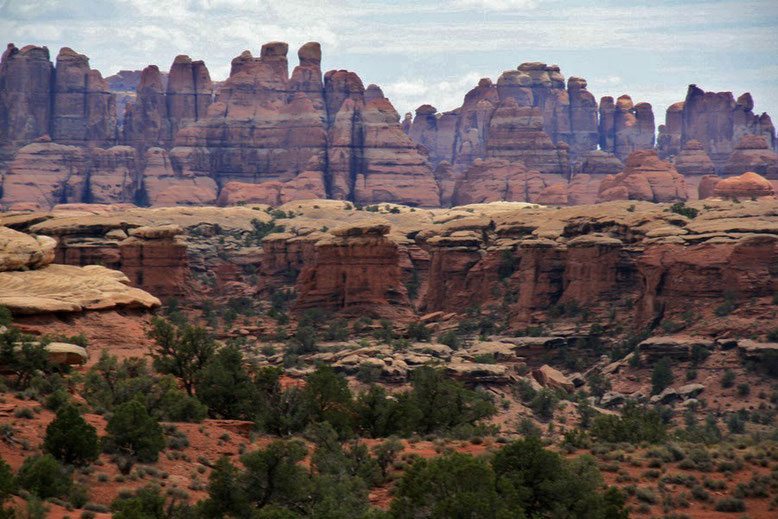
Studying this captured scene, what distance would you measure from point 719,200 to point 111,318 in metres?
84.4

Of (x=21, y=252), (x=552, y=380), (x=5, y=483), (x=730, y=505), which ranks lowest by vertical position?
(x=552, y=380)

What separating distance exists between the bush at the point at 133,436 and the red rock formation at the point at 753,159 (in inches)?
5956

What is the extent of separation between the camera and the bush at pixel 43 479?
33.2 meters

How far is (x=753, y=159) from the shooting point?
604 ft

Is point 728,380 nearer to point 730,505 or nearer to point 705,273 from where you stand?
point 705,273

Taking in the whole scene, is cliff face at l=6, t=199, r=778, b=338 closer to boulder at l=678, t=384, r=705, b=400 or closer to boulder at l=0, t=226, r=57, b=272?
boulder at l=678, t=384, r=705, b=400

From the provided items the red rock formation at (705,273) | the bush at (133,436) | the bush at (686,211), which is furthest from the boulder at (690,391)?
the bush at (133,436)

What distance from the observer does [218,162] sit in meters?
188

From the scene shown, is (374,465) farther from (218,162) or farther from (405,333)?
(218,162)

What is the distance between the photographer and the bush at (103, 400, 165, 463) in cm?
3894

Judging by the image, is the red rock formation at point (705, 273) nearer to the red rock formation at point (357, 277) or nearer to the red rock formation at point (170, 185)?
the red rock formation at point (357, 277)

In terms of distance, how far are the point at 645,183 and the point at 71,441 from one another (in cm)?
12766

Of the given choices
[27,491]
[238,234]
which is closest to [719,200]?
[238,234]

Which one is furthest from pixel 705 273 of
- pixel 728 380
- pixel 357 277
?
pixel 357 277
